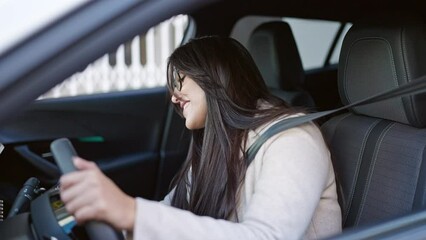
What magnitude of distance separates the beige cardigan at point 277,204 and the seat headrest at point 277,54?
1.68m

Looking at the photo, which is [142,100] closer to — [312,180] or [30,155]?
A: [30,155]

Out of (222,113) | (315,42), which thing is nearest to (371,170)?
(222,113)

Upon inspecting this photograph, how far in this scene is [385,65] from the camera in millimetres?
1838

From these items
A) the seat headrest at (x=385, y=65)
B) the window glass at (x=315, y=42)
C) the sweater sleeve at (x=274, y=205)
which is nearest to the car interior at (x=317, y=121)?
the seat headrest at (x=385, y=65)

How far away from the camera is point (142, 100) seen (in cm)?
347

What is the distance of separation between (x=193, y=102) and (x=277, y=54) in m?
1.72

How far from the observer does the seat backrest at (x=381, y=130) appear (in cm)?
175

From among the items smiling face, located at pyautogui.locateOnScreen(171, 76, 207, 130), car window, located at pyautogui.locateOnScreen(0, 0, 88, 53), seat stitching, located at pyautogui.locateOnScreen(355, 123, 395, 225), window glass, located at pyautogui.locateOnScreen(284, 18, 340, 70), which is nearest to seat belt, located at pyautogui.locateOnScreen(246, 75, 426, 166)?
smiling face, located at pyautogui.locateOnScreen(171, 76, 207, 130)

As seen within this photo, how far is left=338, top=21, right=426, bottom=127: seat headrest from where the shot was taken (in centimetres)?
178

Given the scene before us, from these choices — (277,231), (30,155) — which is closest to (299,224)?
(277,231)

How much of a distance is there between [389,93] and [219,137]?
425mm

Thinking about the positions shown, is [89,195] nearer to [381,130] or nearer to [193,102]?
[193,102]

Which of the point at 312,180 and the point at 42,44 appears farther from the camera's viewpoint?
the point at 312,180

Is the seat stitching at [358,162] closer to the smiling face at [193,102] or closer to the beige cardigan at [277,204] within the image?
the beige cardigan at [277,204]
